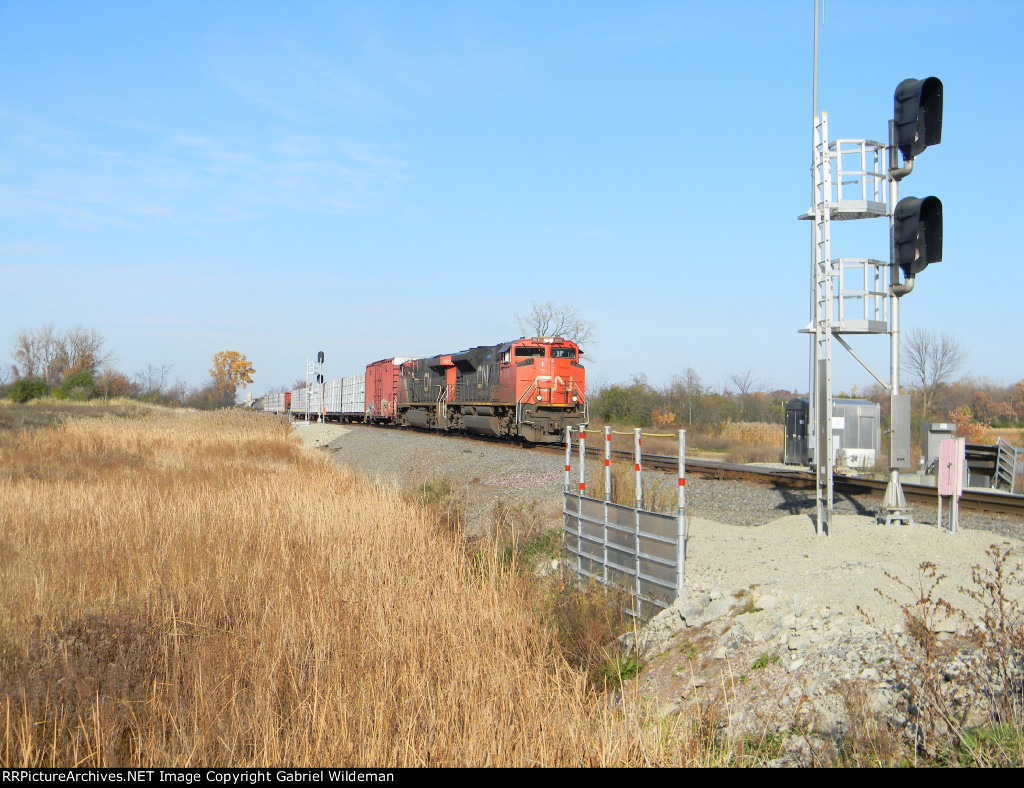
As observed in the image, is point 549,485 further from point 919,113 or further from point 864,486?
point 919,113

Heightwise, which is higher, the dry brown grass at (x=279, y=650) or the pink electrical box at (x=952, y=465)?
the pink electrical box at (x=952, y=465)

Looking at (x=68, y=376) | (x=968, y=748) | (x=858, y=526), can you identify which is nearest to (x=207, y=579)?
(x=968, y=748)

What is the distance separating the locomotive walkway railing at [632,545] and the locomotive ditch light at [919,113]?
15.1 ft

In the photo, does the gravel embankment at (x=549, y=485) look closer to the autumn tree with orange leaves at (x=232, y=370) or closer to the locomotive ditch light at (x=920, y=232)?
the locomotive ditch light at (x=920, y=232)

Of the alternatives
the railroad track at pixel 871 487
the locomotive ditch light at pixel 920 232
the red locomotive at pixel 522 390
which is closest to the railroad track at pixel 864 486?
the railroad track at pixel 871 487

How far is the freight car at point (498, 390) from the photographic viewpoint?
899 inches

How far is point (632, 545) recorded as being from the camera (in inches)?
319

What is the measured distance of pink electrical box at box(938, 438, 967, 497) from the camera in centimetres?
794

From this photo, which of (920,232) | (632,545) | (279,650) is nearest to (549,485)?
(632,545)

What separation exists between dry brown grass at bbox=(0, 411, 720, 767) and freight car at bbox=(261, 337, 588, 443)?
12.4m

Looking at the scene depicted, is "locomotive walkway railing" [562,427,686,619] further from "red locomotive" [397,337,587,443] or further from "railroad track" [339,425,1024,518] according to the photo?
"red locomotive" [397,337,587,443]

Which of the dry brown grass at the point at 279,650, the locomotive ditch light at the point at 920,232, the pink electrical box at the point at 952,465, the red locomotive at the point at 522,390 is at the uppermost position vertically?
the locomotive ditch light at the point at 920,232

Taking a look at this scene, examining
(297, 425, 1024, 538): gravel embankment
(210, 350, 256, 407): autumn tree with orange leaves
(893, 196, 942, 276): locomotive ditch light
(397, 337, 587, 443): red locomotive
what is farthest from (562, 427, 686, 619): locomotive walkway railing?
(210, 350, 256, 407): autumn tree with orange leaves

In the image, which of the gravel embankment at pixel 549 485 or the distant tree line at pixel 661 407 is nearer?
the gravel embankment at pixel 549 485
